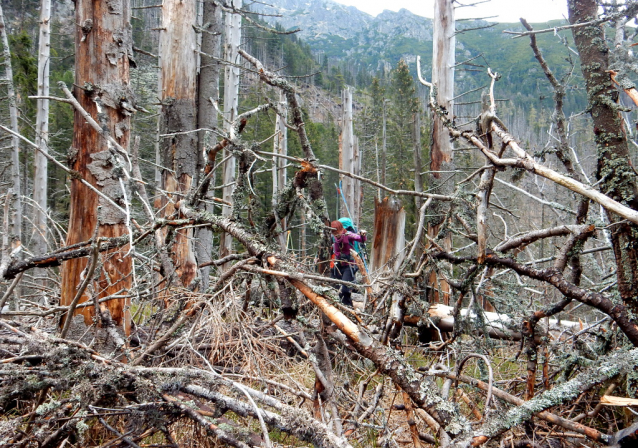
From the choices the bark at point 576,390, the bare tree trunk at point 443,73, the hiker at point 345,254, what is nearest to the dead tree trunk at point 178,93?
the hiker at point 345,254

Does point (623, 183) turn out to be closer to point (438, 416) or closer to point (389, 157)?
point (438, 416)

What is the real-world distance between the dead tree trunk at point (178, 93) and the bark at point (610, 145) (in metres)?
5.22

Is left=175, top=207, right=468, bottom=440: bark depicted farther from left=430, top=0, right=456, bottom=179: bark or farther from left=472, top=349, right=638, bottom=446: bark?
left=430, top=0, right=456, bottom=179: bark

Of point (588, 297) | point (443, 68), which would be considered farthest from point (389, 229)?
point (443, 68)

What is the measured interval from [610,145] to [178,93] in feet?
19.2

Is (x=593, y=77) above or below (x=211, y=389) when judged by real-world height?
above

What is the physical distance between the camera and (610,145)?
85.1 inches

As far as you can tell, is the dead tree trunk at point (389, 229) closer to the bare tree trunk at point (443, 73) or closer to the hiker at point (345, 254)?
the hiker at point (345, 254)

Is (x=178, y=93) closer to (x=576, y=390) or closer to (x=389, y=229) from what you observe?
(x=389, y=229)

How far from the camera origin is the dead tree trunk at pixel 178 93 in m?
6.20

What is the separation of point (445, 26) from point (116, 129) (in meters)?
6.16

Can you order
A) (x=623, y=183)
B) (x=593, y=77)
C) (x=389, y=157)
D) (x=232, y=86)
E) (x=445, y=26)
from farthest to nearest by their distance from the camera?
(x=389, y=157) → (x=232, y=86) → (x=445, y=26) → (x=593, y=77) → (x=623, y=183)

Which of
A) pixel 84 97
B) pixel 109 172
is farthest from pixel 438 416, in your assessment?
pixel 84 97

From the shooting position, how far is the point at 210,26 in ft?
23.3
